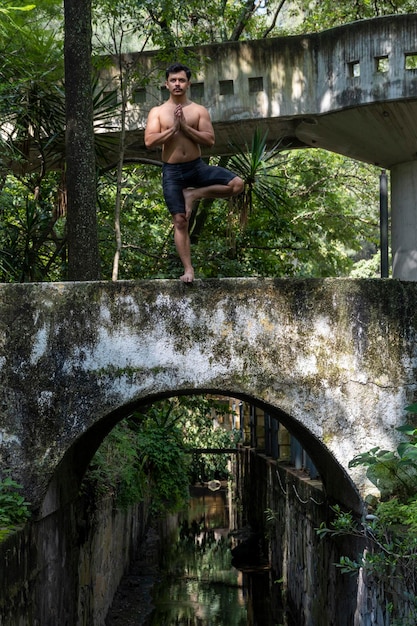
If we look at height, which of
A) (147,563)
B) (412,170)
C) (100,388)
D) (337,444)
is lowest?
(147,563)

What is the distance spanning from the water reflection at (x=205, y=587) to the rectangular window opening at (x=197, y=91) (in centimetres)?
678

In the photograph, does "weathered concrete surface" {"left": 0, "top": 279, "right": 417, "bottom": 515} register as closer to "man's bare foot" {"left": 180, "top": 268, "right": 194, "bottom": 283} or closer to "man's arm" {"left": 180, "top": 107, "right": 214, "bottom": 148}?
"man's bare foot" {"left": 180, "top": 268, "right": 194, "bottom": 283}

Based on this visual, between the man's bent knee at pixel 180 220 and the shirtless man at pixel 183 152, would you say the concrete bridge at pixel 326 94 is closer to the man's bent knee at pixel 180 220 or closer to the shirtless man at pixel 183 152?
the shirtless man at pixel 183 152

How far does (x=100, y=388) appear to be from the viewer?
7.16 meters

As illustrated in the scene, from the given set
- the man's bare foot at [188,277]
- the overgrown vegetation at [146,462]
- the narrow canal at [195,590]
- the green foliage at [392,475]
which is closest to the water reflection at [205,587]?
the narrow canal at [195,590]

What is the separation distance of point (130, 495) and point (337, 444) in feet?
18.9

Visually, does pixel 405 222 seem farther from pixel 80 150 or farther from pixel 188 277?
pixel 188 277

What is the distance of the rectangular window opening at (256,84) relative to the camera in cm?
1112

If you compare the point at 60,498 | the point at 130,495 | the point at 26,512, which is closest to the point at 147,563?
the point at 130,495

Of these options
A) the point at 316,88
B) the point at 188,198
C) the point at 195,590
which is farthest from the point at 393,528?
the point at 195,590

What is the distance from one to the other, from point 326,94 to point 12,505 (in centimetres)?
618

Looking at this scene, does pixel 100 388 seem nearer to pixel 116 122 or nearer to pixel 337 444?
pixel 337 444

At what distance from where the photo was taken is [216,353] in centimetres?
716

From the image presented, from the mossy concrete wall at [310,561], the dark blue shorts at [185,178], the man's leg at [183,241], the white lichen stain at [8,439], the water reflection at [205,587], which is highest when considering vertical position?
the dark blue shorts at [185,178]
